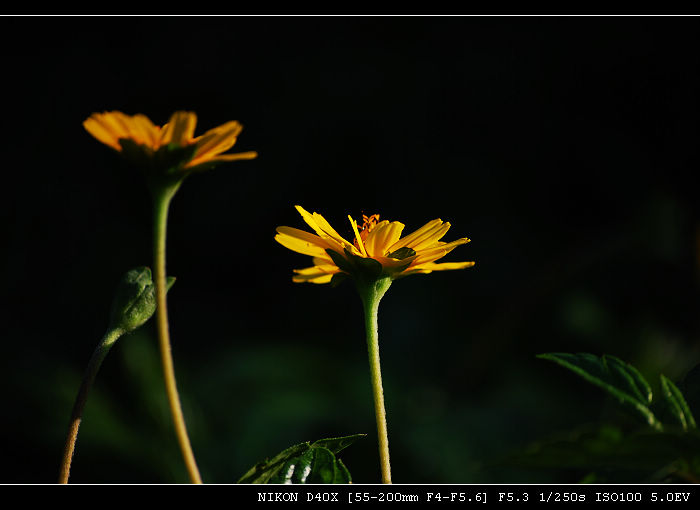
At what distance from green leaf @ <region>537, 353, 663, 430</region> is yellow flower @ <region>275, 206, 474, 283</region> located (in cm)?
14

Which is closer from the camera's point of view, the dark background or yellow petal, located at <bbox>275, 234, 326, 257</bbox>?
yellow petal, located at <bbox>275, 234, 326, 257</bbox>

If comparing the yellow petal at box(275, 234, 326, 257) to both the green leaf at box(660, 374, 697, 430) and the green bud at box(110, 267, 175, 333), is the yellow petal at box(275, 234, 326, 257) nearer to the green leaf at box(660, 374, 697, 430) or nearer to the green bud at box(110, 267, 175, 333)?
the green bud at box(110, 267, 175, 333)

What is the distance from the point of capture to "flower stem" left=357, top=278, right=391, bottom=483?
579 millimetres

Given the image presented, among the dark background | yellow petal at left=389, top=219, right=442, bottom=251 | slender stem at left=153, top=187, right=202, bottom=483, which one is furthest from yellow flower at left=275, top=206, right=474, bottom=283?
the dark background

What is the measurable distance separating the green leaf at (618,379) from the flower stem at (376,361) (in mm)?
131

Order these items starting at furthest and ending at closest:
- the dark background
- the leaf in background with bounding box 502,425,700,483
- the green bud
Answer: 1. the dark background
2. the green bud
3. the leaf in background with bounding box 502,425,700,483

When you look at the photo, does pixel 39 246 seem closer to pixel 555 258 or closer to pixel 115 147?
pixel 555 258

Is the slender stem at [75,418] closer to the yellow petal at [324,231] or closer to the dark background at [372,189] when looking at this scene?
the yellow petal at [324,231]

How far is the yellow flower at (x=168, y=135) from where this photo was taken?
0.66 m

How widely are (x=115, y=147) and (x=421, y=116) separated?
1.74 meters

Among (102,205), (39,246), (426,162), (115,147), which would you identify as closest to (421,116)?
(426,162)

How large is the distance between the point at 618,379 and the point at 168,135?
0.42m
